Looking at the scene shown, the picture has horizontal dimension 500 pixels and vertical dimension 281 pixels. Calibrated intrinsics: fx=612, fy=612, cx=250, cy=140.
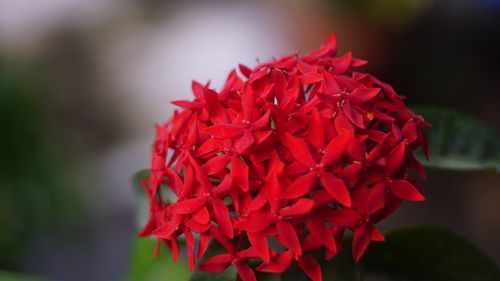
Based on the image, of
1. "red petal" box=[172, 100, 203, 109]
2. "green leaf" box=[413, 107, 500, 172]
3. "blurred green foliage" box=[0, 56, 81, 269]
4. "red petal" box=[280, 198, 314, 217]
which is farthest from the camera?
"blurred green foliage" box=[0, 56, 81, 269]

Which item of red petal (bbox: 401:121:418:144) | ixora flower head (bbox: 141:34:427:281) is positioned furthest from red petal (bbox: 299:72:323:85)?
red petal (bbox: 401:121:418:144)

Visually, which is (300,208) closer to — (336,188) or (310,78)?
(336,188)

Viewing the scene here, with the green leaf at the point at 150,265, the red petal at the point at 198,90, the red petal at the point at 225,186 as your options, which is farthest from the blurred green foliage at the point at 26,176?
the red petal at the point at 225,186

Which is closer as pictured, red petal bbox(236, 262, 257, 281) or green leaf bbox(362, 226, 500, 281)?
red petal bbox(236, 262, 257, 281)

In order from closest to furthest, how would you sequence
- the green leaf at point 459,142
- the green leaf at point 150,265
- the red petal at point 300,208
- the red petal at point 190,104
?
the red petal at point 300,208 → the red petal at point 190,104 → the green leaf at point 459,142 → the green leaf at point 150,265

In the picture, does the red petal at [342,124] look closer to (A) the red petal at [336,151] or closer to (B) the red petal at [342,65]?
(A) the red petal at [336,151]

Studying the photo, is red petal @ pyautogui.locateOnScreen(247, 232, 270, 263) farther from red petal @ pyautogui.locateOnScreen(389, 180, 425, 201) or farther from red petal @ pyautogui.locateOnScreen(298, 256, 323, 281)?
red petal @ pyautogui.locateOnScreen(389, 180, 425, 201)

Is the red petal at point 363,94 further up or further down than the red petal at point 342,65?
further down
